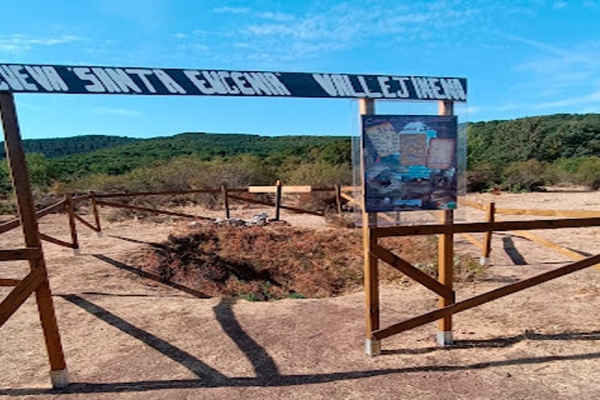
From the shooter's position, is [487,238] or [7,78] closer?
[7,78]

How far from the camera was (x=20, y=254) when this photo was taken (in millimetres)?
3258

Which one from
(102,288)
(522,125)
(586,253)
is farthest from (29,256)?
(522,125)

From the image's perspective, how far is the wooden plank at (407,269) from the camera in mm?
3652

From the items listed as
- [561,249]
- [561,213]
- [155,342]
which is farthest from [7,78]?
[561,249]

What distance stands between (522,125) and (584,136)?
23.6 ft

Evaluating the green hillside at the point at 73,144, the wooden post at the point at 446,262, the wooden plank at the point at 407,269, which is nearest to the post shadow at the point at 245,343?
the wooden plank at the point at 407,269

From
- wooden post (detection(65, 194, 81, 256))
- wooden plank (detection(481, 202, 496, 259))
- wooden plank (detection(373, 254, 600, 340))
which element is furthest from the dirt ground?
wooden post (detection(65, 194, 81, 256))

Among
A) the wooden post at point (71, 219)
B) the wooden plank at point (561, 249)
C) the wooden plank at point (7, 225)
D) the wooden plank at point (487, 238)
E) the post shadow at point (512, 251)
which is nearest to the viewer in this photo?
the wooden plank at point (7, 225)

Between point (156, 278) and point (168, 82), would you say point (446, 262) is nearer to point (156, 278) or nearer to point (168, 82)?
point (168, 82)

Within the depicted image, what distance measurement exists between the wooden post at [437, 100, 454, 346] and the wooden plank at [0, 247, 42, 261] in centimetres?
360

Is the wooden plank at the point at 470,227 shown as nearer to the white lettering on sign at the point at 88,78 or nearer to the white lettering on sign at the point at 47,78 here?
the white lettering on sign at the point at 88,78

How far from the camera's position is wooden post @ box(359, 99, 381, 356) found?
3.57 m

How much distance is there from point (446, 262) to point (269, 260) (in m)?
5.42

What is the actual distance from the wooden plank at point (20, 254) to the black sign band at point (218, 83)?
4.14 feet
